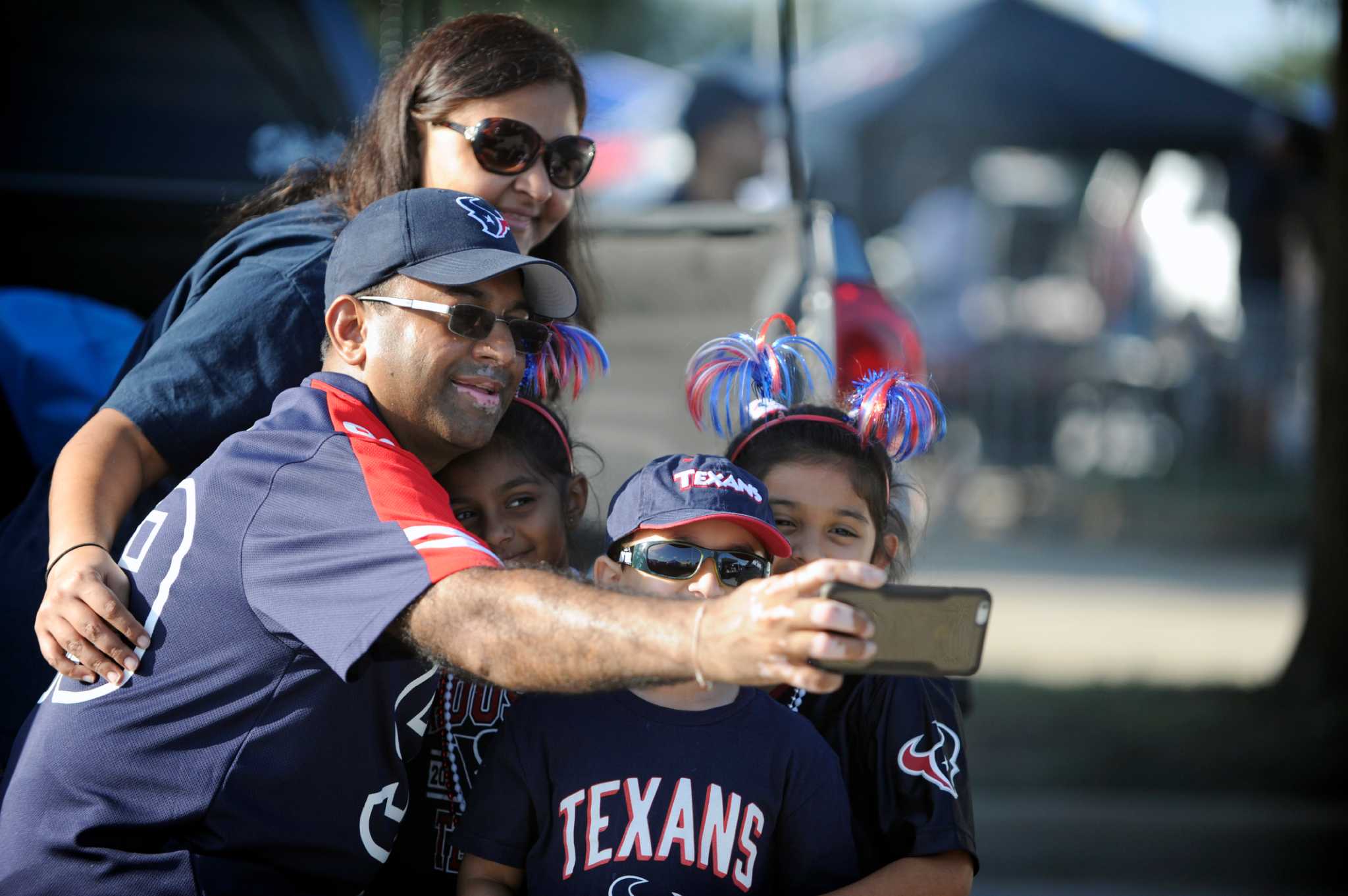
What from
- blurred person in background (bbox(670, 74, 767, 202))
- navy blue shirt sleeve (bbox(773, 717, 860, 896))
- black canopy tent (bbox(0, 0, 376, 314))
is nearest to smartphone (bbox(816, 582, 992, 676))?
navy blue shirt sleeve (bbox(773, 717, 860, 896))

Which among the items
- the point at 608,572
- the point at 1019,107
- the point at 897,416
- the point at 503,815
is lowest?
the point at 503,815

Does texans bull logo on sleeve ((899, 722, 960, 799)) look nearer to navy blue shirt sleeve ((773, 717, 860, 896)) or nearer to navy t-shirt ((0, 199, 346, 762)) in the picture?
navy blue shirt sleeve ((773, 717, 860, 896))

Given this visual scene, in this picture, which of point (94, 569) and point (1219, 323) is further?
point (1219, 323)

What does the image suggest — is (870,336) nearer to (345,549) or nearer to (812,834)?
(812,834)

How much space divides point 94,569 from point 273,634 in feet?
1.17

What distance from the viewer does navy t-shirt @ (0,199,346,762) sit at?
8.21ft

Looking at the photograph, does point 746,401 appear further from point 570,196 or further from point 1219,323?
point 1219,323

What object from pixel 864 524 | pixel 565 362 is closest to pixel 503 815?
pixel 864 524

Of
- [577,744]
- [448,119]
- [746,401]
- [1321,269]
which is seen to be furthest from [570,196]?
Answer: [1321,269]

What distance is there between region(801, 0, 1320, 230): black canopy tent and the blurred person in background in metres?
3.73

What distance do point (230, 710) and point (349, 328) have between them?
628 millimetres

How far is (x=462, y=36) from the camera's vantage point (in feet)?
10.0

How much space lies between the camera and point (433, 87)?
3.01m

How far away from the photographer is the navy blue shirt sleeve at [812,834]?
2230 millimetres
